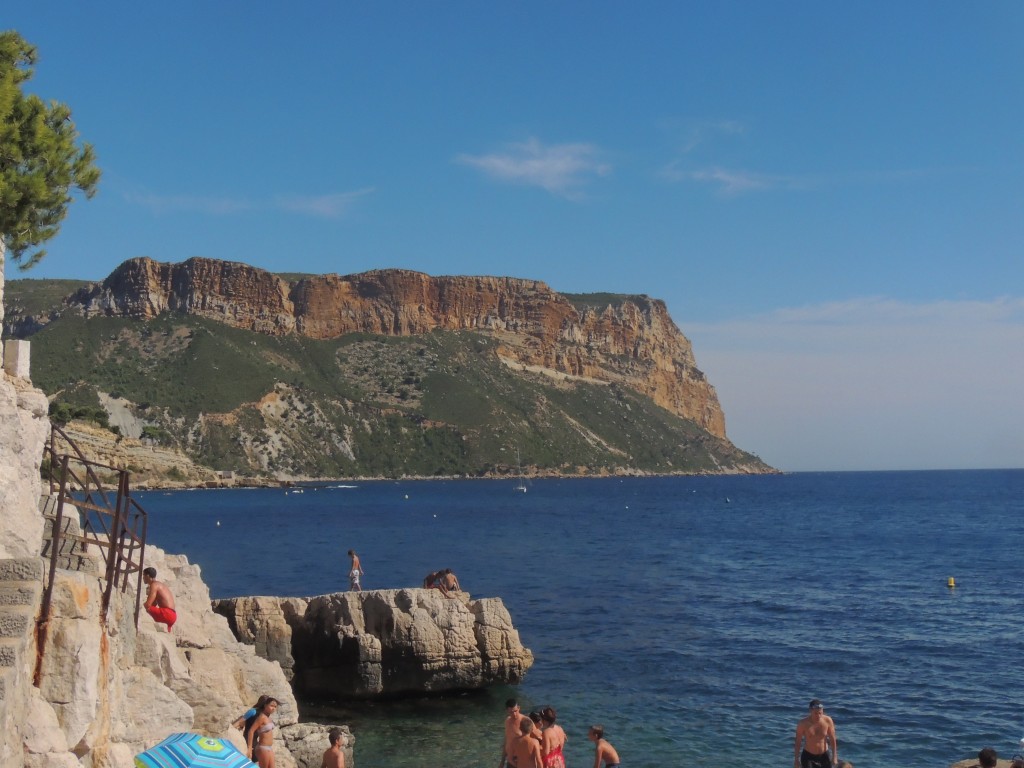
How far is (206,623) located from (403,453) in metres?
160

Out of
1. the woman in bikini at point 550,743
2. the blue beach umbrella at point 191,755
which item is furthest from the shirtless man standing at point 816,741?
the blue beach umbrella at point 191,755

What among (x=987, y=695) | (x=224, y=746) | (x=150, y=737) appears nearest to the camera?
(x=224, y=746)

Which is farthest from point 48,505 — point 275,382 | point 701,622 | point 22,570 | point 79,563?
point 275,382

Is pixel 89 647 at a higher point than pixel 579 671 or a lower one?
higher

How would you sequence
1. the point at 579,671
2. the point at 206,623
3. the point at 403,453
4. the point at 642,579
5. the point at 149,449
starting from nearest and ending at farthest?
1. the point at 206,623
2. the point at 579,671
3. the point at 642,579
4. the point at 149,449
5. the point at 403,453

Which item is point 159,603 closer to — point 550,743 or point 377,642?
point 550,743

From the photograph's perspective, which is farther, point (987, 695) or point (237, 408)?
point (237, 408)

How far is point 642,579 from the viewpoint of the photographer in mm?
42406

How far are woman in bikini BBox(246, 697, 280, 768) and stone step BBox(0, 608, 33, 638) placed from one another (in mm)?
4728

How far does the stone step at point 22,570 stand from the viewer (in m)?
7.57

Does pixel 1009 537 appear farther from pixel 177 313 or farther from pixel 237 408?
pixel 177 313

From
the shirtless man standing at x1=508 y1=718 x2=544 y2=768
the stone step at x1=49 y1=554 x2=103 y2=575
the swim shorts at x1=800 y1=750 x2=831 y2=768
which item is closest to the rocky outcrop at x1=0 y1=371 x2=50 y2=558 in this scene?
the stone step at x1=49 y1=554 x2=103 y2=575

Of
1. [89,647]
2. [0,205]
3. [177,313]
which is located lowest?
[89,647]

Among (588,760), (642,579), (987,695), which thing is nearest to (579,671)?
(588,760)
